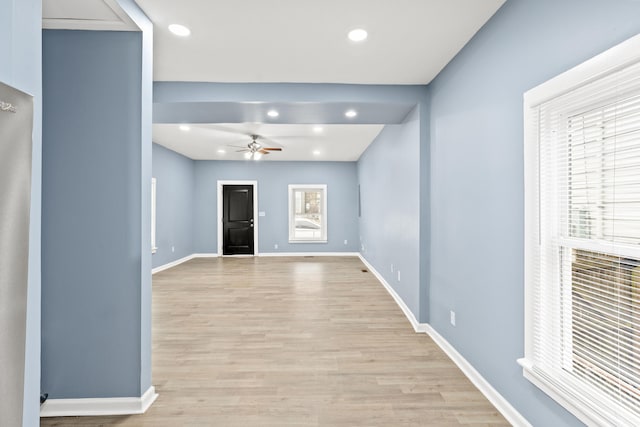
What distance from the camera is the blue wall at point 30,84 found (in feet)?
3.36

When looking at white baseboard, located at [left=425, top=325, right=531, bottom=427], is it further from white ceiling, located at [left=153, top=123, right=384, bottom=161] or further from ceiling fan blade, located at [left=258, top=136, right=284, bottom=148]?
ceiling fan blade, located at [left=258, top=136, right=284, bottom=148]

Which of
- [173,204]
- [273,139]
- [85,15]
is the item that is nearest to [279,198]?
[173,204]

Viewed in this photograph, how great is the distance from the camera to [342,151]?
23.4 feet

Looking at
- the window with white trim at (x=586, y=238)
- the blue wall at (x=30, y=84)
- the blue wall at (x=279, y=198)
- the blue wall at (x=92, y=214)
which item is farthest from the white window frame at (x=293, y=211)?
the blue wall at (x=30, y=84)

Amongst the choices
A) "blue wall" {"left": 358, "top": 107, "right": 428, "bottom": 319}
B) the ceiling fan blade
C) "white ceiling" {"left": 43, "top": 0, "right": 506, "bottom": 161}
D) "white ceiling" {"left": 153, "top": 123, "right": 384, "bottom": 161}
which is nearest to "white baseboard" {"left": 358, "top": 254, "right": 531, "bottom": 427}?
"blue wall" {"left": 358, "top": 107, "right": 428, "bottom": 319}

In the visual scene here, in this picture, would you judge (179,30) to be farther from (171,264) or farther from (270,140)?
(171,264)

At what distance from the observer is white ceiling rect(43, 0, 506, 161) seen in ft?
6.51

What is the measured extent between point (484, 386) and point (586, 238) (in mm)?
1359

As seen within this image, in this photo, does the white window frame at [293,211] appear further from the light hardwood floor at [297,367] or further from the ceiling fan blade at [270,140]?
the light hardwood floor at [297,367]

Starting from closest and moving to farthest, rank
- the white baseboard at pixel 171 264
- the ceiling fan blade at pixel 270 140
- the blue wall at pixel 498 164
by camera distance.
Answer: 1. the blue wall at pixel 498 164
2. the ceiling fan blade at pixel 270 140
3. the white baseboard at pixel 171 264

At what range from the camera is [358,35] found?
2348 mm

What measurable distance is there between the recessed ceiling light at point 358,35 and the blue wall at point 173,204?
533 centimetres

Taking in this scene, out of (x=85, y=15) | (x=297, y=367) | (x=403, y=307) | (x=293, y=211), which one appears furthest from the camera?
(x=293, y=211)

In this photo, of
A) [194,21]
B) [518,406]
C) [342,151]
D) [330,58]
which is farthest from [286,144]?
[518,406]
